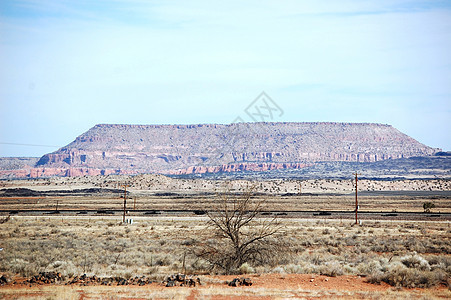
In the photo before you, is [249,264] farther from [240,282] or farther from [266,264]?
[240,282]

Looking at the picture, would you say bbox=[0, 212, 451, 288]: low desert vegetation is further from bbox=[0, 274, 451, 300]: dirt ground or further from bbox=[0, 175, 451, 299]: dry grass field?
bbox=[0, 274, 451, 300]: dirt ground

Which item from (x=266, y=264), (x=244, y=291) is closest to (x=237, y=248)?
(x=266, y=264)

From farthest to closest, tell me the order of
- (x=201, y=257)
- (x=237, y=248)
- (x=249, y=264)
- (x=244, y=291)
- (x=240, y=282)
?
1. (x=201, y=257)
2. (x=249, y=264)
3. (x=237, y=248)
4. (x=240, y=282)
5. (x=244, y=291)

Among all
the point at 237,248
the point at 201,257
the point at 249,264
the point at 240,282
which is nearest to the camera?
the point at 240,282

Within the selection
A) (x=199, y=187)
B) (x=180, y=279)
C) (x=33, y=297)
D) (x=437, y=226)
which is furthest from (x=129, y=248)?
(x=199, y=187)

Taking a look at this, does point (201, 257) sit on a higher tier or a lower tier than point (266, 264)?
higher

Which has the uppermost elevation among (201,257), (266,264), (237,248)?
(237,248)

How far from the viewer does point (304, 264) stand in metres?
21.5

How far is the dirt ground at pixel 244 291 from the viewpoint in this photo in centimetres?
1532

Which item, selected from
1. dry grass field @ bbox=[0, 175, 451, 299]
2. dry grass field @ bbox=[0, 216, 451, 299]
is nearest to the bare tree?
dry grass field @ bbox=[0, 175, 451, 299]

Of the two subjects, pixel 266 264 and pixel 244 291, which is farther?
pixel 266 264

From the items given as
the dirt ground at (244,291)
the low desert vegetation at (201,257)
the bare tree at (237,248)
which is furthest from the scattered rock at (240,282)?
the bare tree at (237,248)

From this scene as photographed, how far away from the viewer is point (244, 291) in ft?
52.4

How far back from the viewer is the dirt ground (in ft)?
50.3
